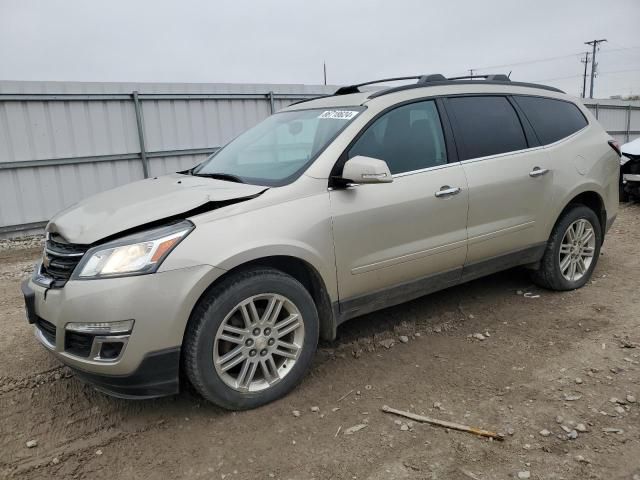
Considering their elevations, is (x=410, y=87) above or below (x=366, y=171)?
above

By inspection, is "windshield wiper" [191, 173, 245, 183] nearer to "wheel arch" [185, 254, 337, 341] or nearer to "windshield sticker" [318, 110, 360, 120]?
"wheel arch" [185, 254, 337, 341]

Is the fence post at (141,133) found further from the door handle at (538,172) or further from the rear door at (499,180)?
the door handle at (538,172)

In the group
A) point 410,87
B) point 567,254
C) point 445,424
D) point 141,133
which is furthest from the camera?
point 141,133

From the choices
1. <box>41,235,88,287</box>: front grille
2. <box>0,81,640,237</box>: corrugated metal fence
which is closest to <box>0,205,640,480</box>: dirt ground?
<box>41,235,88,287</box>: front grille

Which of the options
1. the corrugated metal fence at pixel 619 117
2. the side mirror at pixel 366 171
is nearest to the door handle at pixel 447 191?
the side mirror at pixel 366 171

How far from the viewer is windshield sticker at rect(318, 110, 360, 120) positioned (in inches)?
132

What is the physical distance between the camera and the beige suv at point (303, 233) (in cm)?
253

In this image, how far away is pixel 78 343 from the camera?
2.57 meters

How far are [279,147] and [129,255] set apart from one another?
1523 millimetres

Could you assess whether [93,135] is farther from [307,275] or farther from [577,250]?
[577,250]

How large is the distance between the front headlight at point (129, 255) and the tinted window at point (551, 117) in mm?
3130

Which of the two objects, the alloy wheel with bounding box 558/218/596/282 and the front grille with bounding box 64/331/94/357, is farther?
the alloy wheel with bounding box 558/218/596/282

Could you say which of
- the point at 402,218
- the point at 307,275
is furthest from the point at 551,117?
the point at 307,275

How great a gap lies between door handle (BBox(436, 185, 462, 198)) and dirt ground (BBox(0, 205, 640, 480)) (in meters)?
1.08
